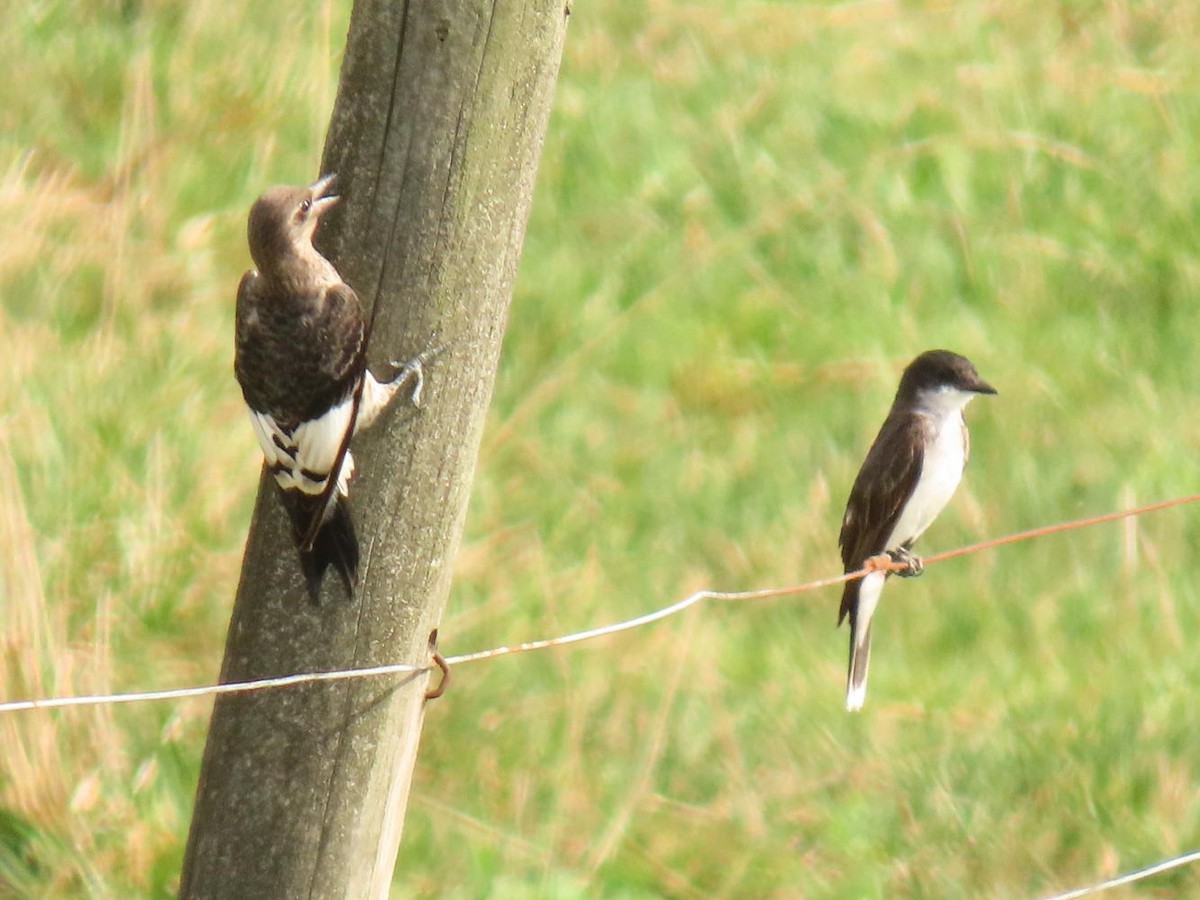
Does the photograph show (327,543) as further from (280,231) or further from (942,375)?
(942,375)

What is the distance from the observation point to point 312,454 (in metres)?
3.24

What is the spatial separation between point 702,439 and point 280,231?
3316mm

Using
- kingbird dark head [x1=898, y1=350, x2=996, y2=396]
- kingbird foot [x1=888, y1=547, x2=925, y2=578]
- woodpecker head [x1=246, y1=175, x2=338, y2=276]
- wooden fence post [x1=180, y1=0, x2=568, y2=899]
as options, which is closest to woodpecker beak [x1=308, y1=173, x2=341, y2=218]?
wooden fence post [x1=180, y1=0, x2=568, y2=899]

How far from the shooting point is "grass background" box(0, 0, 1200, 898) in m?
5.39

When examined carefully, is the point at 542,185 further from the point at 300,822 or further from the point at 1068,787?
the point at 300,822

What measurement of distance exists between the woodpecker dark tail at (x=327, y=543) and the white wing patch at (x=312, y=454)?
4cm

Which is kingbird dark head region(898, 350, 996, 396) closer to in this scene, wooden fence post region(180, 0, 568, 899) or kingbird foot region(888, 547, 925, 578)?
kingbird foot region(888, 547, 925, 578)

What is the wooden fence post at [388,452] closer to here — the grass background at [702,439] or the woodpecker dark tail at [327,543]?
the woodpecker dark tail at [327,543]

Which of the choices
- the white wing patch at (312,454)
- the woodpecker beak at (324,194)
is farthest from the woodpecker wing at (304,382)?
the woodpecker beak at (324,194)

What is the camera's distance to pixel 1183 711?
5.96 meters

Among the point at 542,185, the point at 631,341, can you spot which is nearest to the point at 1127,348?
the point at 631,341

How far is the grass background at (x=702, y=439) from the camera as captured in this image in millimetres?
5395

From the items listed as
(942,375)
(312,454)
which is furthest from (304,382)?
(942,375)

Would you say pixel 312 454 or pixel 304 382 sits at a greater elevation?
pixel 304 382
